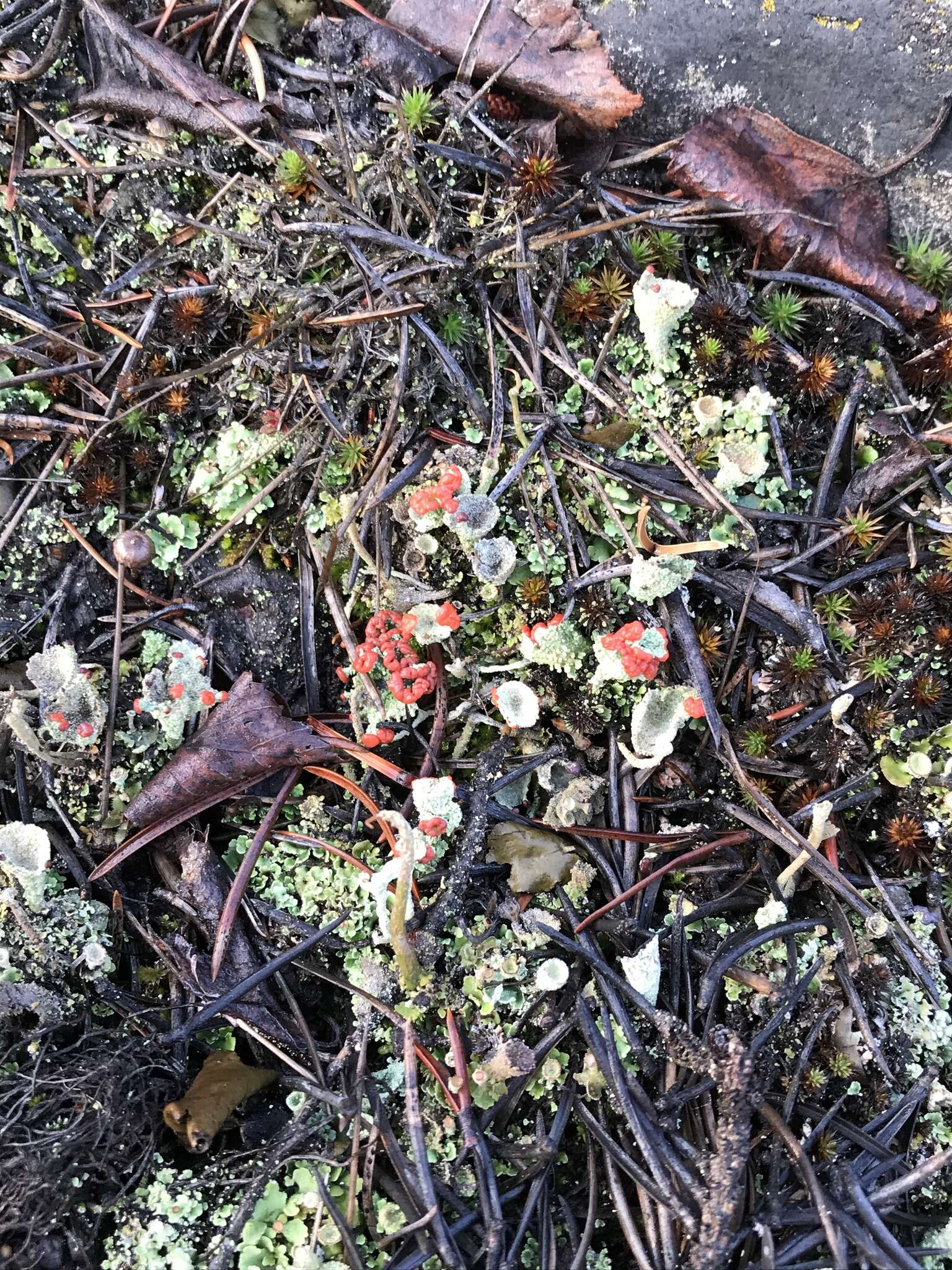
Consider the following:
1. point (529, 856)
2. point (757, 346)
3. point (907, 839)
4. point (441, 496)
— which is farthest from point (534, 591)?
point (907, 839)

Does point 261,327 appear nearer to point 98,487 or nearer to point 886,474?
point 98,487

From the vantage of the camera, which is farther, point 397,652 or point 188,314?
point 188,314

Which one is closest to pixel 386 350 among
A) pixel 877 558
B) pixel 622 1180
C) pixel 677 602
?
pixel 677 602

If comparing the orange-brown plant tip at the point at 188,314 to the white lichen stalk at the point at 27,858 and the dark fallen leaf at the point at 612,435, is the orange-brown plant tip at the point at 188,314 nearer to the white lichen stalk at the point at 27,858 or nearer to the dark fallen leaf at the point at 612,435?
the dark fallen leaf at the point at 612,435

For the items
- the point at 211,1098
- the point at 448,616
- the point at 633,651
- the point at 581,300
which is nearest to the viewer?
the point at 211,1098

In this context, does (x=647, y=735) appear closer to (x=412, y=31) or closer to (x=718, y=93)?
(x=718, y=93)

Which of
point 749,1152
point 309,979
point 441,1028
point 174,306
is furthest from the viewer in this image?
point 174,306

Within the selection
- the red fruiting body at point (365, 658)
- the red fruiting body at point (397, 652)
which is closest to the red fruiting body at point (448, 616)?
the red fruiting body at point (397, 652)
